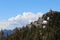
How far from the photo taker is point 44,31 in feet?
645

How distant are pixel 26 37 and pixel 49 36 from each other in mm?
22844

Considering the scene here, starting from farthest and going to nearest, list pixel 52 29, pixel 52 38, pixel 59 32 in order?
pixel 52 29 < pixel 59 32 < pixel 52 38

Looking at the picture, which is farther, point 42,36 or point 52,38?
point 42,36

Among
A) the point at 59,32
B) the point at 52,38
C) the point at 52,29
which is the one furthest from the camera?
the point at 52,29

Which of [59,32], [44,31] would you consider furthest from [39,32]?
[59,32]

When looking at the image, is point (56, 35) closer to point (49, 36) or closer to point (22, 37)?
point (49, 36)

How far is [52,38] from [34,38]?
19461 mm

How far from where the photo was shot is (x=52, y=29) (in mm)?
197125

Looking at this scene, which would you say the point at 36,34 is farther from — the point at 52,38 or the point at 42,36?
the point at 52,38

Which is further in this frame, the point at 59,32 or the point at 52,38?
the point at 59,32

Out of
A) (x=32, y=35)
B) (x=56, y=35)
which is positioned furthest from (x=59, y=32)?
(x=32, y=35)

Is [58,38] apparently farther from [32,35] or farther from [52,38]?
[32,35]

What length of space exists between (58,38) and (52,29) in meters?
25.4

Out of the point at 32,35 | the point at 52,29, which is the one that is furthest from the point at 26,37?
the point at 52,29
